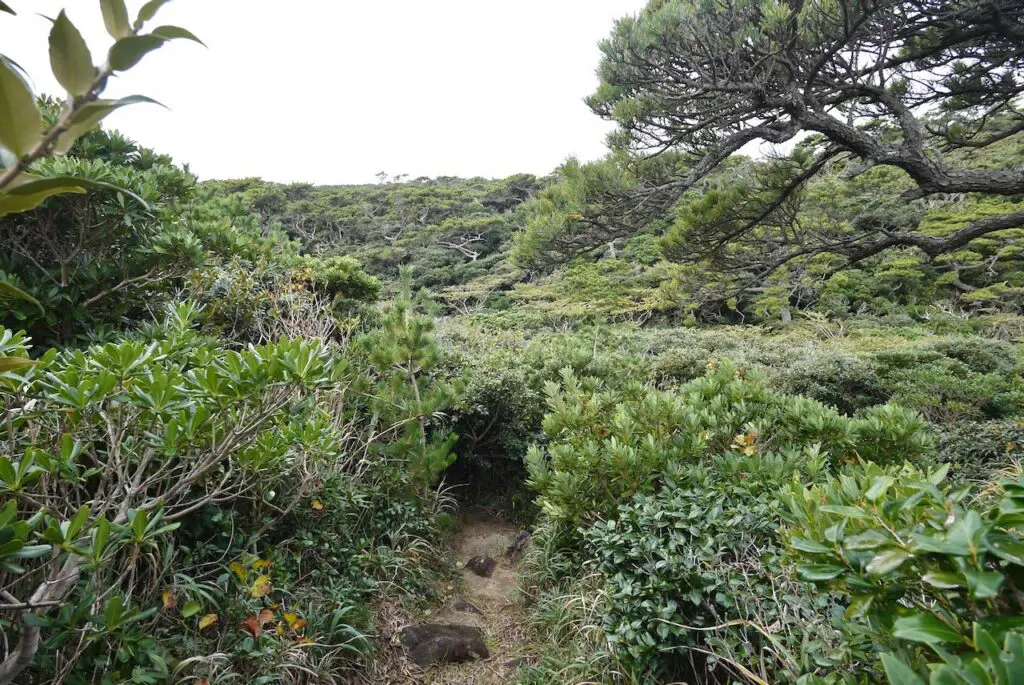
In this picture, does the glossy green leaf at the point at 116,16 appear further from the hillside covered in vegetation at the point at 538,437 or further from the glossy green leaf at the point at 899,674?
the glossy green leaf at the point at 899,674

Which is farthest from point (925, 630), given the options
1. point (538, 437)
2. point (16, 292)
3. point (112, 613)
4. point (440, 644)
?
point (538, 437)

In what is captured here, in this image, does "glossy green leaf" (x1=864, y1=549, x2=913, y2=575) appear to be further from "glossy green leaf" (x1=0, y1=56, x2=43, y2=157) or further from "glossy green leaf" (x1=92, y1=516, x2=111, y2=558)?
"glossy green leaf" (x1=92, y1=516, x2=111, y2=558)

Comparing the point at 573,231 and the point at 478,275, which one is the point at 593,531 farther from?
the point at 478,275

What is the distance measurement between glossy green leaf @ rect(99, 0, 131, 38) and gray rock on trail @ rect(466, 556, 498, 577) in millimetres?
4084

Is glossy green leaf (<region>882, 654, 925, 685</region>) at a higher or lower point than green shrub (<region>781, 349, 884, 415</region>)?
higher

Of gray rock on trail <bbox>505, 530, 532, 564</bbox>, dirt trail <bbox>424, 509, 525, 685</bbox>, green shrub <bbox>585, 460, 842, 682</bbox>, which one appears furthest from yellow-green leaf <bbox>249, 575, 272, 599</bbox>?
gray rock on trail <bbox>505, 530, 532, 564</bbox>

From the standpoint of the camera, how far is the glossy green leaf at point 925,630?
0.71 m

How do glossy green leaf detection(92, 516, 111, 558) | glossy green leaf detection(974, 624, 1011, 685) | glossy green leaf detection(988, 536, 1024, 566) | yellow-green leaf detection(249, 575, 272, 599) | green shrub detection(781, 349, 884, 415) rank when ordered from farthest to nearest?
green shrub detection(781, 349, 884, 415) < yellow-green leaf detection(249, 575, 272, 599) < glossy green leaf detection(92, 516, 111, 558) < glossy green leaf detection(988, 536, 1024, 566) < glossy green leaf detection(974, 624, 1011, 685)

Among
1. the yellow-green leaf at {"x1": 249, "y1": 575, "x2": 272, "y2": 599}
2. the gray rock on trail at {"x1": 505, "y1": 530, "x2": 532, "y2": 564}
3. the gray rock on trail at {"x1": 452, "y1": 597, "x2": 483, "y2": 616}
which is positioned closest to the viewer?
the yellow-green leaf at {"x1": 249, "y1": 575, "x2": 272, "y2": 599}

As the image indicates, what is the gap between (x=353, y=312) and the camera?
249 inches

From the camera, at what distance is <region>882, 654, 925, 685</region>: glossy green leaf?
67 centimetres

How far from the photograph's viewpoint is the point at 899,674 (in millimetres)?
682

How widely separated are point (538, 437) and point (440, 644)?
2.38 meters

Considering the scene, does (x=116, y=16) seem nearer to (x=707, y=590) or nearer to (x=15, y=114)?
(x=15, y=114)
